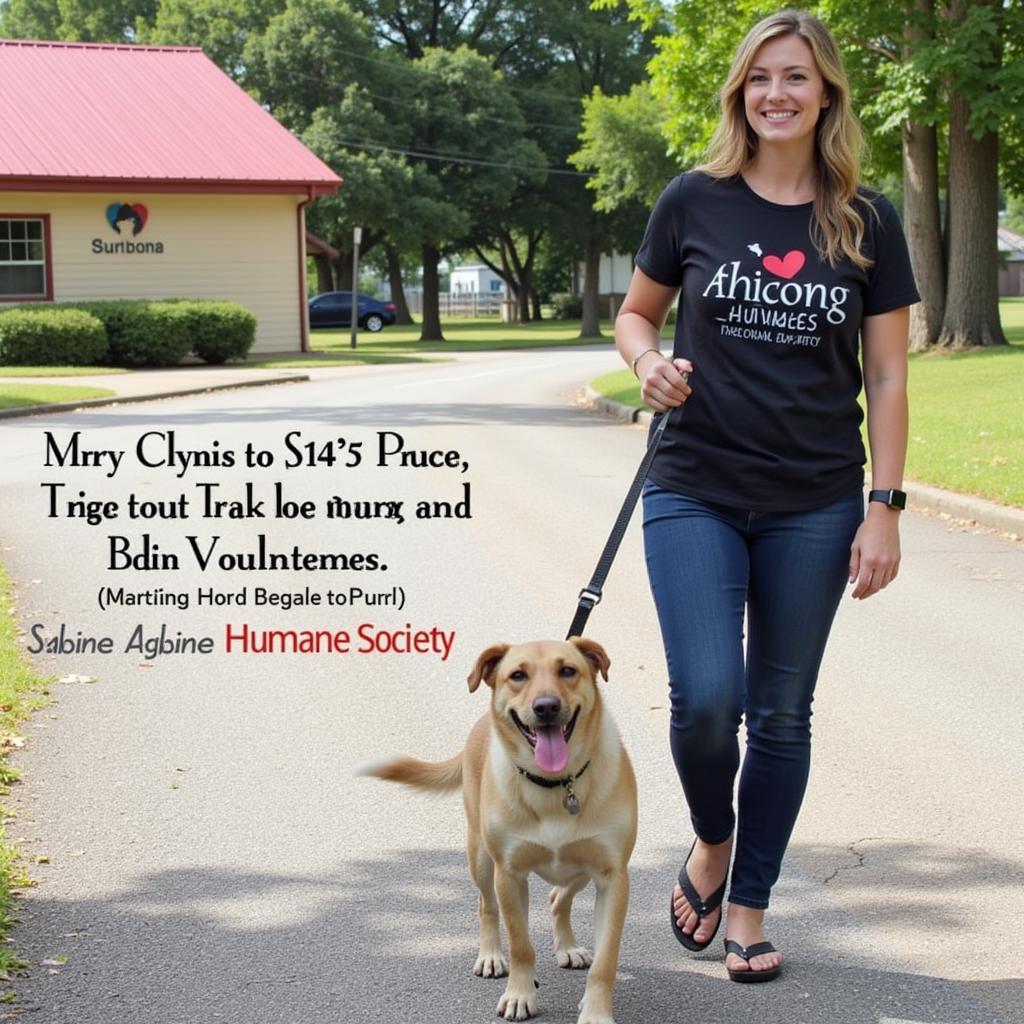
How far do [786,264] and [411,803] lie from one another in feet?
8.83

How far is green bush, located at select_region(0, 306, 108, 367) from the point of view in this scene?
29.8m

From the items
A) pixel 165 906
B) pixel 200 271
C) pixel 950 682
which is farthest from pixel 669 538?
pixel 200 271

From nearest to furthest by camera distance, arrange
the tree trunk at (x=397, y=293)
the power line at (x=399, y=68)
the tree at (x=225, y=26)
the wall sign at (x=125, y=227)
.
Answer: the wall sign at (x=125, y=227) → the power line at (x=399, y=68) → the tree at (x=225, y=26) → the tree trunk at (x=397, y=293)

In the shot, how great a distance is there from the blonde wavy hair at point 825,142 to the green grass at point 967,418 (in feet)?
27.4

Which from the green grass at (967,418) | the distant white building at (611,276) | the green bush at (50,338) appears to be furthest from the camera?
the distant white building at (611,276)

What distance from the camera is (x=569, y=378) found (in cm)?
2970

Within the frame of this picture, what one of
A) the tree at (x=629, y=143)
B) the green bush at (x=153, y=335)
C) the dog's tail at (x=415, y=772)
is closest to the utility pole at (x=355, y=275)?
the green bush at (x=153, y=335)

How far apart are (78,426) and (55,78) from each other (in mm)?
22386

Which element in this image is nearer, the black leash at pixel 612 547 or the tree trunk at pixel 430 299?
the black leash at pixel 612 547

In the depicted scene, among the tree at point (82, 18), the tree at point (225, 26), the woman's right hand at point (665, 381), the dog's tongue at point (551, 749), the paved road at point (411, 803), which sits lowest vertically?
the paved road at point (411, 803)

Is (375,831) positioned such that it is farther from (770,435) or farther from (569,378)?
(569,378)

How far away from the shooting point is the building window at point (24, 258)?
3453cm

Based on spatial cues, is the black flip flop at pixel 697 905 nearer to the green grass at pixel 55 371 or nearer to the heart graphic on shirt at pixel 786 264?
the heart graphic on shirt at pixel 786 264

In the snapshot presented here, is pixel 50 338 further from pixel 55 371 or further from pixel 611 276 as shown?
pixel 611 276
